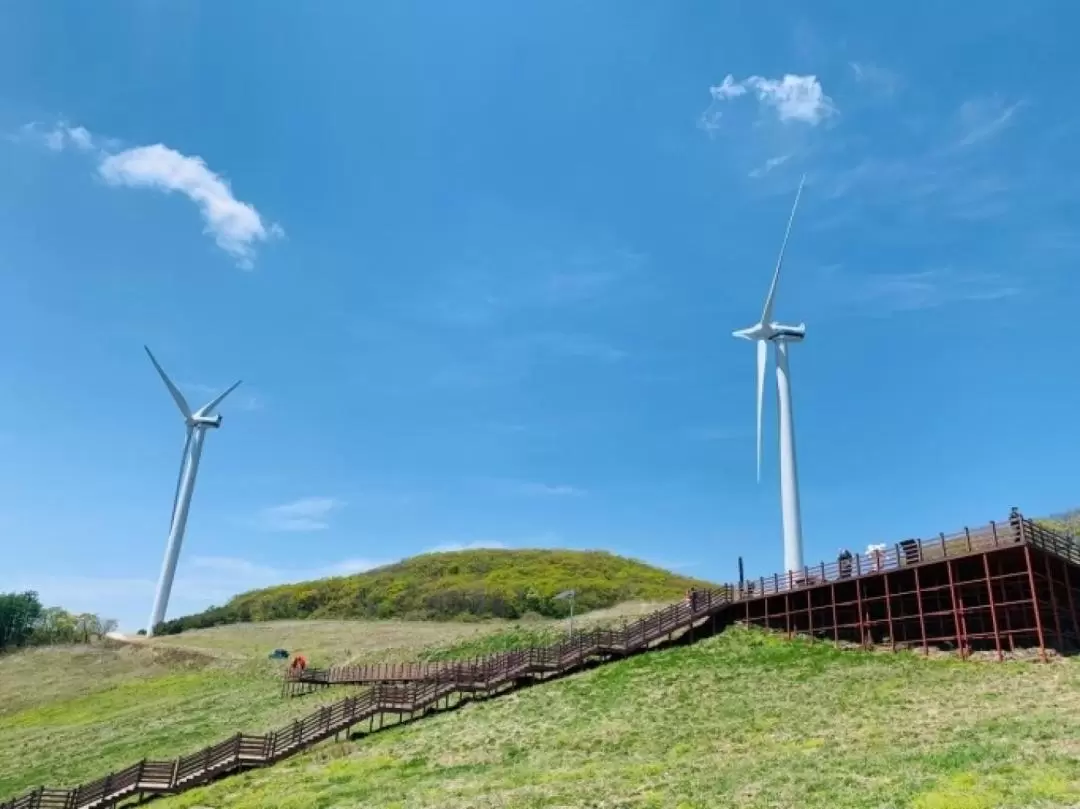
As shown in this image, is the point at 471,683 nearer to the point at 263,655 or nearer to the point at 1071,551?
Result: the point at 1071,551

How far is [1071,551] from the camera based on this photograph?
42.0m

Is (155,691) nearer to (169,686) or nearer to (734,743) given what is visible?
(169,686)

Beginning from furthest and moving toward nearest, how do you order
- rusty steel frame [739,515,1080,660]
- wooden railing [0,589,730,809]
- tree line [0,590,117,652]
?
tree line [0,590,117,652], rusty steel frame [739,515,1080,660], wooden railing [0,589,730,809]

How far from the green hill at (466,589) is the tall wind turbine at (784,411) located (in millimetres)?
35790

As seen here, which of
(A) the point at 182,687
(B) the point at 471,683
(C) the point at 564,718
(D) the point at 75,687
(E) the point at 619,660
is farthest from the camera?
(D) the point at 75,687

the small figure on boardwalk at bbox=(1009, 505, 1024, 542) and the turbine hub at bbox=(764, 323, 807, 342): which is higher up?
the turbine hub at bbox=(764, 323, 807, 342)

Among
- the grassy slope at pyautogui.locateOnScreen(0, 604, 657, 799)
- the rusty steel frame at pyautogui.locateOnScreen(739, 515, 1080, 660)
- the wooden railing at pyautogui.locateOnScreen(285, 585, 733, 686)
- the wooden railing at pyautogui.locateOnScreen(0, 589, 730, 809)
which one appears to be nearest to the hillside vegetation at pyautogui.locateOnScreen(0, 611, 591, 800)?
the grassy slope at pyautogui.locateOnScreen(0, 604, 657, 799)

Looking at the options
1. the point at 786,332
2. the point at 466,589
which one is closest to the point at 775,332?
the point at 786,332

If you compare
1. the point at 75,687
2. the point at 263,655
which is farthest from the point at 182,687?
the point at 75,687

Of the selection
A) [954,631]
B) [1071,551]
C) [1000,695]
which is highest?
[1071,551]

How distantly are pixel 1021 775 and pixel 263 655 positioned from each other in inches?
2673

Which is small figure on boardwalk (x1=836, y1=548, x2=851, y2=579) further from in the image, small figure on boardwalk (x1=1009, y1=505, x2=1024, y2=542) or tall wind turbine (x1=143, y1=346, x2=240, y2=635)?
tall wind turbine (x1=143, y1=346, x2=240, y2=635)

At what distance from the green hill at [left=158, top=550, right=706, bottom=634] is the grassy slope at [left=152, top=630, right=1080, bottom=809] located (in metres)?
43.8

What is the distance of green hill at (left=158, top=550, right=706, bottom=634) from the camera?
91.3m
